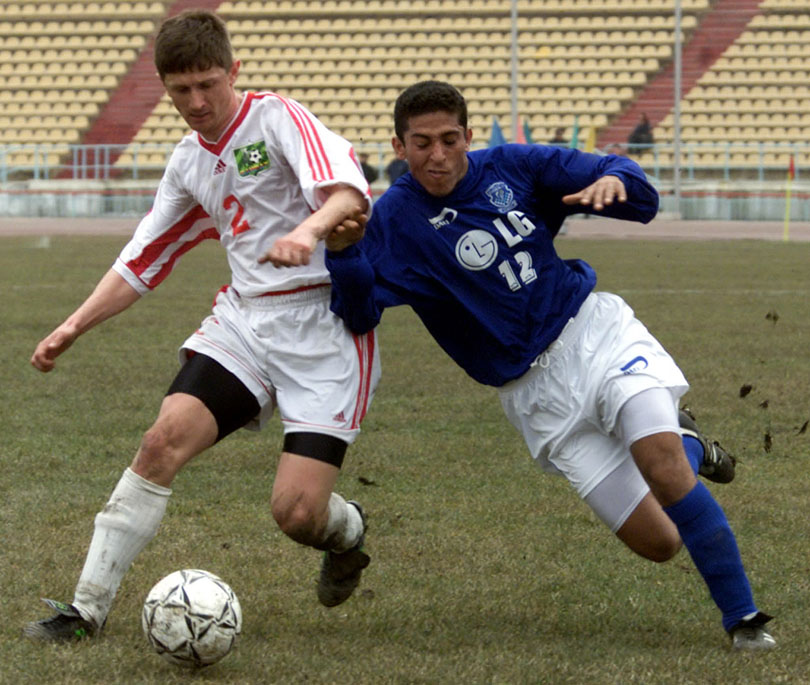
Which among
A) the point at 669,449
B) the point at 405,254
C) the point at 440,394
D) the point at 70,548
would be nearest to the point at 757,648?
the point at 669,449

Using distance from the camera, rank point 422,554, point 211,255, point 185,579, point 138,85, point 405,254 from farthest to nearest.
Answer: point 138,85, point 211,255, point 422,554, point 405,254, point 185,579

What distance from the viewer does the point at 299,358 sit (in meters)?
4.08

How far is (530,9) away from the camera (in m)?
39.3

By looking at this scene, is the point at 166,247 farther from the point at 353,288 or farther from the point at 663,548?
the point at 663,548

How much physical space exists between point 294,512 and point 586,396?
88cm

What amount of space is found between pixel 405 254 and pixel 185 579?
1.11m

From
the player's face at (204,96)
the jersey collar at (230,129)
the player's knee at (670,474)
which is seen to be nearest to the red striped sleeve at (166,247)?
the jersey collar at (230,129)

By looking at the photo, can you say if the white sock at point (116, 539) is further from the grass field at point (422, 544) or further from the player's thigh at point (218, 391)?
the player's thigh at point (218, 391)

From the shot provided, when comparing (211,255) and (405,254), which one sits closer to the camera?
(405,254)

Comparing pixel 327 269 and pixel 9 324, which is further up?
pixel 327 269

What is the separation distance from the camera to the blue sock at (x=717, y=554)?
382 cm

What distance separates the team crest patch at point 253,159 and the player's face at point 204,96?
0.10m

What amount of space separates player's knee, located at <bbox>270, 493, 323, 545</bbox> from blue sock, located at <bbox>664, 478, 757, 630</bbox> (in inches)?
39.6

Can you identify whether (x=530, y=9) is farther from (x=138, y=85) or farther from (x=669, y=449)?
(x=669, y=449)
